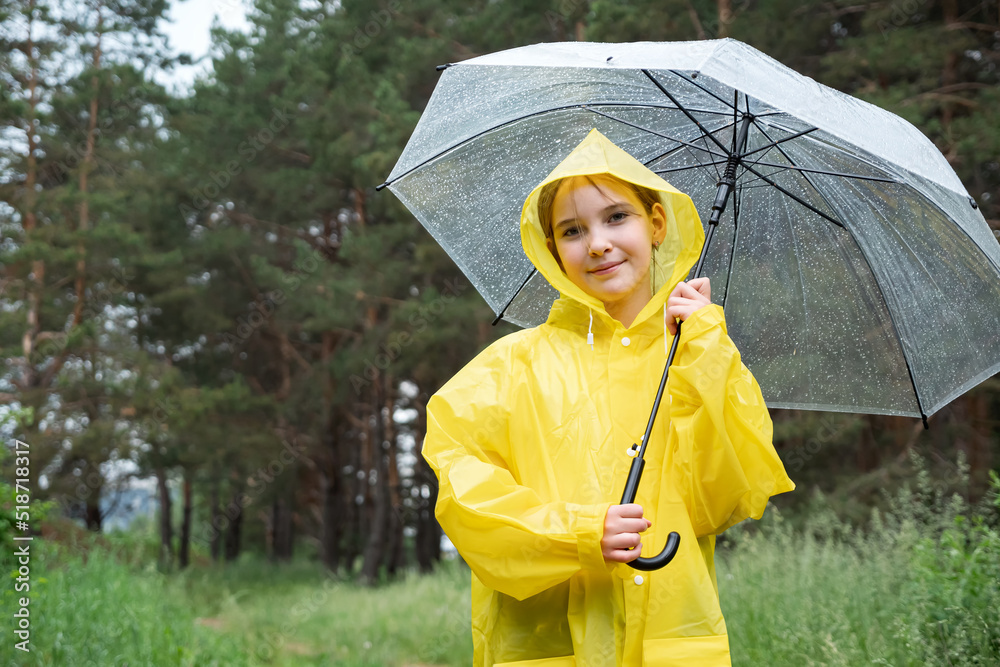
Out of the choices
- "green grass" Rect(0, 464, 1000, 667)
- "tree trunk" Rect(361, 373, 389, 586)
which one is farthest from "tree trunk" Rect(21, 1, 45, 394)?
"green grass" Rect(0, 464, 1000, 667)

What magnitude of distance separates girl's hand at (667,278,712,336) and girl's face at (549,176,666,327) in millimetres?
132

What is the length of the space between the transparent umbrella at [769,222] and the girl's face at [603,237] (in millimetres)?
513

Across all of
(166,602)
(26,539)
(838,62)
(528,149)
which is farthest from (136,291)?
(528,149)

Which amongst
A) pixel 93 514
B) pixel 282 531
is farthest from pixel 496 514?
pixel 282 531

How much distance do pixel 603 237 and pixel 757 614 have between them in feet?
11.4

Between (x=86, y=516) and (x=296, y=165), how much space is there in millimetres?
9454

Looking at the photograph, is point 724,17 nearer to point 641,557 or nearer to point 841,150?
point 841,150

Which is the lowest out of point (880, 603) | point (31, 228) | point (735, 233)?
point (880, 603)

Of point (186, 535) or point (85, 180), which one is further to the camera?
point (186, 535)

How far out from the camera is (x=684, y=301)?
203 centimetres

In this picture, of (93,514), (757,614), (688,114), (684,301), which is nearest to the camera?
(684,301)

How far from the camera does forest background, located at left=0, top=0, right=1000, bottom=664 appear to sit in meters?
10.4

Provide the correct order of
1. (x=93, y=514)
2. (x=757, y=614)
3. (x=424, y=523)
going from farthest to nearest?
(x=424, y=523) → (x=93, y=514) → (x=757, y=614)

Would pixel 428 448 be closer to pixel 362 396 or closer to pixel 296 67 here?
pixel 296 67
